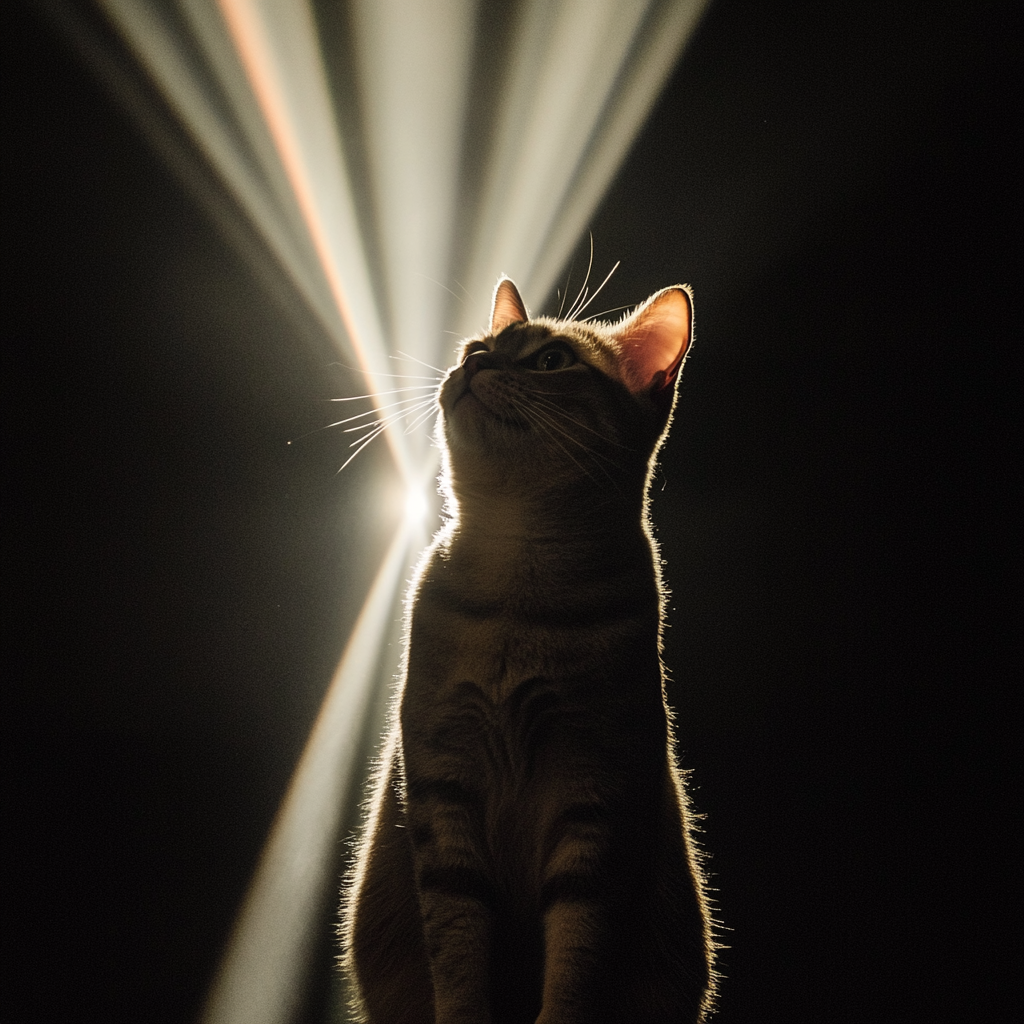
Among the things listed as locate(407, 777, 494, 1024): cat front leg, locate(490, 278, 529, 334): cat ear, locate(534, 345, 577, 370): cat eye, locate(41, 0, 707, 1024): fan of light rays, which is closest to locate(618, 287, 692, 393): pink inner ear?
locate(534, 345, 577, 370): cat eye

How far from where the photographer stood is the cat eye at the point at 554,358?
3.36 ft

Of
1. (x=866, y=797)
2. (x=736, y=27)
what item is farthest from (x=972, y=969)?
(x=736, y=27)

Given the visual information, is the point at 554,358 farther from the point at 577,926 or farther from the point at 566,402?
the point at 577,926

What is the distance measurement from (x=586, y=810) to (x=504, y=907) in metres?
0.18

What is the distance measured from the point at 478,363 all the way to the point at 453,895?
0.72 m

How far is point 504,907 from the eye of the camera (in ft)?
2.61

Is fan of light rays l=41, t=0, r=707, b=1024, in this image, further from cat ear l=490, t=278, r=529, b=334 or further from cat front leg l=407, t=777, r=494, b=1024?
cat front leg l=407, t=777, r=494, b=1024

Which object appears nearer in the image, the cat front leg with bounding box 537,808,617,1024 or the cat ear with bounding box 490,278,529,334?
the cat front leg with bounding box 537,808,617,1024

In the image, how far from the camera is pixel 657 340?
1.04 m

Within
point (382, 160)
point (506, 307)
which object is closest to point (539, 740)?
point (506, 307)

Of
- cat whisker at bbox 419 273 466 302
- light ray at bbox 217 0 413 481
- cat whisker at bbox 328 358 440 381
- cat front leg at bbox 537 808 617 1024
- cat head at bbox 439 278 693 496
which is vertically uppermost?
light ray at bbox 217 0 413 481

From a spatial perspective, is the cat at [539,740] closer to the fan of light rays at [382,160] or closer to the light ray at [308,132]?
the fan of light rays at [382,160]

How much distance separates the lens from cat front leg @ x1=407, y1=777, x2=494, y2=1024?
0.70 m

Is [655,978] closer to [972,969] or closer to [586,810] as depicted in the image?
[586,810]
